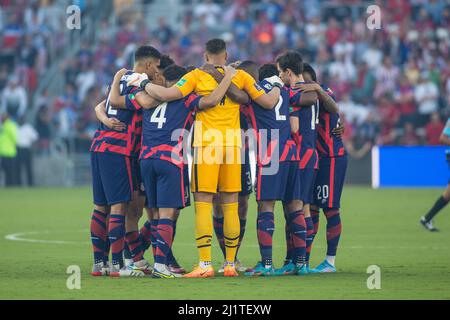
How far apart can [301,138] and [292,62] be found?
840 millimetres

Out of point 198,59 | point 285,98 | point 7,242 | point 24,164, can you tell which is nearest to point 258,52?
point 198,59

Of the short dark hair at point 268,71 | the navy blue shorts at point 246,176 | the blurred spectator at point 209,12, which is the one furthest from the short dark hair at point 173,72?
the blurred spectator at point 209,12

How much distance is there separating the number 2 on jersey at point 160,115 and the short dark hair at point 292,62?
148 centimetres

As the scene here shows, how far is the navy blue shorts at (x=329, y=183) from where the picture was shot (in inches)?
489

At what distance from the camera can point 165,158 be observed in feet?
37.3

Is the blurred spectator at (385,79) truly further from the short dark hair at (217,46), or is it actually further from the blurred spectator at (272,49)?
the short dark hair at (217,46)

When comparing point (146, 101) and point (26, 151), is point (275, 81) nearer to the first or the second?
point (146, 101)

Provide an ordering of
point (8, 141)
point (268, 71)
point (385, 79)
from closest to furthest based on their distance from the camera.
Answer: point (268, 71) < point (8, 141) < point (385, 79)

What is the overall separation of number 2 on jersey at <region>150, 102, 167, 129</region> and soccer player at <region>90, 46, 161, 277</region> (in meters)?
0.34

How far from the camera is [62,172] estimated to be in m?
31.5

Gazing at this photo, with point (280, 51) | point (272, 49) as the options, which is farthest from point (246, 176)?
point (272, 49)

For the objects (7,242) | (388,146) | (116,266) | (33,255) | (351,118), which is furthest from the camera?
(351,118)
